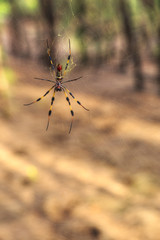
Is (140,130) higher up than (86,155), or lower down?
higher up

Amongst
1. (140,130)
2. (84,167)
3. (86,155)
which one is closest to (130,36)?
(140,130)

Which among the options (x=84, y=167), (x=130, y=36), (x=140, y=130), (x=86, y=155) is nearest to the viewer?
(x=84, y=167)

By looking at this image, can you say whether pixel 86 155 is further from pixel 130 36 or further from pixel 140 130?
pixel 130 36

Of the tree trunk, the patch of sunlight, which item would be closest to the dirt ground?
the patch of sunlight

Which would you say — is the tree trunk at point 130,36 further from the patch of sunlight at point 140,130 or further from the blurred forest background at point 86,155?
the patch of sunlight at point 140,130

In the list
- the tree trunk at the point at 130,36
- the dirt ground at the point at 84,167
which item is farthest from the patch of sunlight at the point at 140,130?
the tree trunk at the point at 130,36

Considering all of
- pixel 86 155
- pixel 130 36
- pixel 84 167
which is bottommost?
pixel 84 167

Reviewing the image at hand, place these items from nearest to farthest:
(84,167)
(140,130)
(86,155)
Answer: (84,167), (86,155), (140,130)
